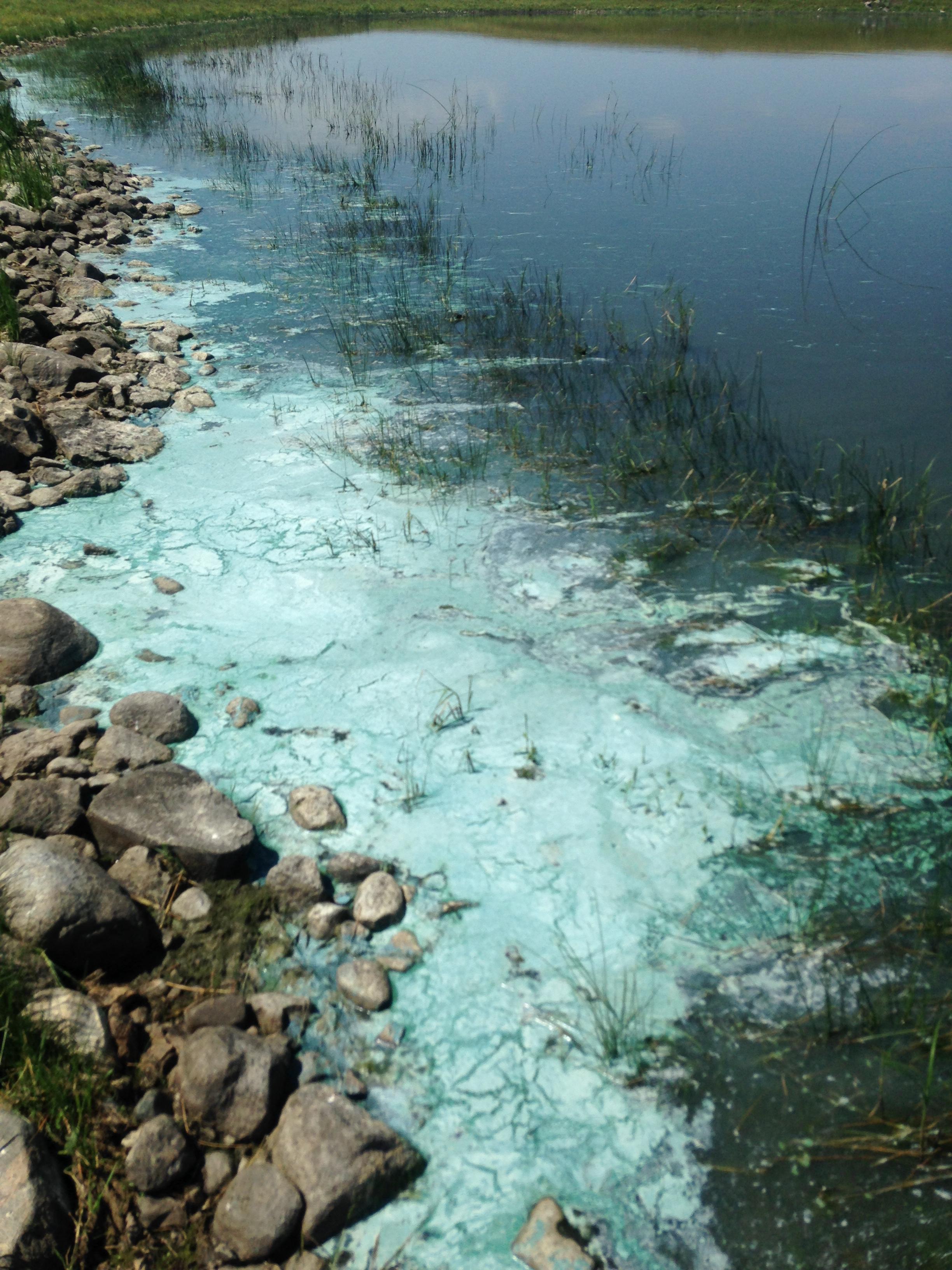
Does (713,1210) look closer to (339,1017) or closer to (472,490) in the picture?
(339,1017)

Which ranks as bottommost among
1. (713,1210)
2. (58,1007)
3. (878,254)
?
(713,1210)

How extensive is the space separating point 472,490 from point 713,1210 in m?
3.66

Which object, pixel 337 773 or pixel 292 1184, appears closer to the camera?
pixel 292 1184

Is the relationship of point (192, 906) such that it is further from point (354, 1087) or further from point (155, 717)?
point (155, 717)

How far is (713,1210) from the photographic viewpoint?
2.12 meters

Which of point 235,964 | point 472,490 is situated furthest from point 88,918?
point 472,490

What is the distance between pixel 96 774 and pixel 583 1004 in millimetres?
1740

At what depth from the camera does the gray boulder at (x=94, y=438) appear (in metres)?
5.38

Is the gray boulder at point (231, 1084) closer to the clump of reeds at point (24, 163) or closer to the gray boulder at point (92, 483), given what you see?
the gray boulder at point (92, 483)

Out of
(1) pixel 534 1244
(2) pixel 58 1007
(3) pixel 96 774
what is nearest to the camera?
(1) pixel 534 1244

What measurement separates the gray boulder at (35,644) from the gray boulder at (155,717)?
412 mm

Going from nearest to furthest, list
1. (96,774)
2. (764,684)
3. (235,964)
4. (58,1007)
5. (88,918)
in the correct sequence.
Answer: (58,1007) → (88,918) → (235,964) → (96,774) → (764,684)

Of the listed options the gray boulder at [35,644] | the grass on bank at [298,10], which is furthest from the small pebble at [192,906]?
the grass on bank at [298,10]

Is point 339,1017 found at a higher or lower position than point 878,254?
lower
